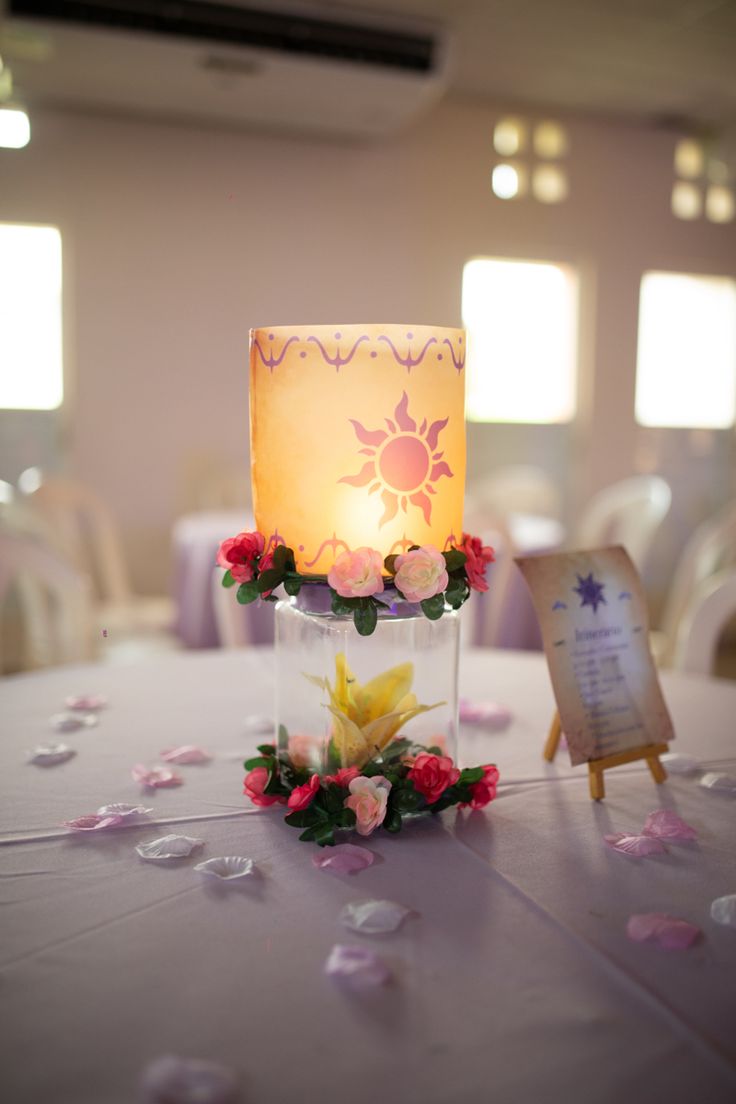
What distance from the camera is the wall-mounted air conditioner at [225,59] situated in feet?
11.5

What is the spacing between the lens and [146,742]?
1082 millimetres

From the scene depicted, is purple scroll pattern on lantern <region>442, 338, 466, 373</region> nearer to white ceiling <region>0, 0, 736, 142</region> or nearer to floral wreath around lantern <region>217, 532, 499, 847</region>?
floral wreath around lantern <region>217, 532, 499, 847</region>

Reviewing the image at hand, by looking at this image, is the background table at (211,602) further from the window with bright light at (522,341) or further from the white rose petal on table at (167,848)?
the window with bright light at (522,341)

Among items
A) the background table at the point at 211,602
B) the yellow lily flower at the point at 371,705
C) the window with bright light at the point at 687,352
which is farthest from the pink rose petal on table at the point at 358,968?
the window with bright light at the point at 687,352

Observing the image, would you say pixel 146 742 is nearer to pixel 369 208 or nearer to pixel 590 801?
pixel 590 801

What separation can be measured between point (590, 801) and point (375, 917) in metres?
0.34

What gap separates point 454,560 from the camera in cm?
87

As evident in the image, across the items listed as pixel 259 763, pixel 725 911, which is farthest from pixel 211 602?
pixel 725 911

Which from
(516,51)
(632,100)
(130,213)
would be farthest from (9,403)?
(632,100)

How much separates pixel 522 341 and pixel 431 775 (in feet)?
16.2

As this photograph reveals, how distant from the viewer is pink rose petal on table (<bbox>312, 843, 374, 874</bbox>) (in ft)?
2.43

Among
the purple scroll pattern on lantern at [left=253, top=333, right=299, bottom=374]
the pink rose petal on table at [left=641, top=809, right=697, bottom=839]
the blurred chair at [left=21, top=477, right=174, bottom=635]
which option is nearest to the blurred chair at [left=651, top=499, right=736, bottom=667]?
the pink rose petal on table at [left=641, top=809, right=697, bottom=839]

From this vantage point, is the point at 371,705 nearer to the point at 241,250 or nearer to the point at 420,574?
the point at 420,574

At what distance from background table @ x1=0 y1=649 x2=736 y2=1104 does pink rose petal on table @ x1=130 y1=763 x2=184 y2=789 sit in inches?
0.8
